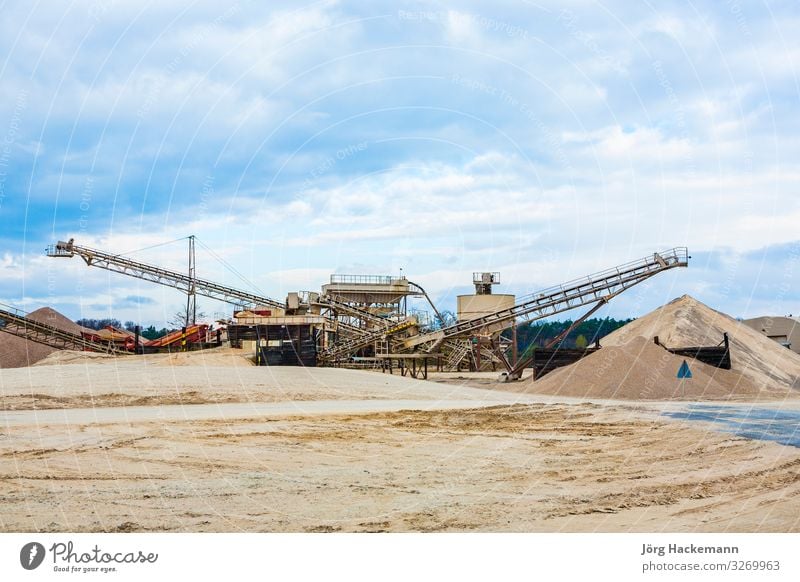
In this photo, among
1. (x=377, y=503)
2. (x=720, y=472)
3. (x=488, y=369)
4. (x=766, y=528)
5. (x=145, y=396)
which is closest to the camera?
(x=766, y=528)

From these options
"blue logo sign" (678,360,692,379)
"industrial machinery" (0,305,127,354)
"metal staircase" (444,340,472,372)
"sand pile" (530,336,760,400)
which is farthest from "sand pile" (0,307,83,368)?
"blue logo sign" (678,360,692,379)

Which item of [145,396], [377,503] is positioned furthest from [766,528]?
[145,396]

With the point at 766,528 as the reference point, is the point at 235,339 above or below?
above

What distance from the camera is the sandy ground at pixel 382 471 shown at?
8898mm

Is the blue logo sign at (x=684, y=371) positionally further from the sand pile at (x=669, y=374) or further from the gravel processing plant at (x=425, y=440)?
the sand pile at (x=669, y=374)

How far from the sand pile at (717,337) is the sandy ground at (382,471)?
15.2 meters

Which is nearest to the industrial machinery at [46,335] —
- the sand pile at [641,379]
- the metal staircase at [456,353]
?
the metal staircase at [456,353]

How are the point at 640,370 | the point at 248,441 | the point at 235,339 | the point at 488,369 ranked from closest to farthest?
the point at 248,441 < the point at 640,370 < the point at 235,339 < the point at 488,369

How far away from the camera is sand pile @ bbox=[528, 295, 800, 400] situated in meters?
30.5

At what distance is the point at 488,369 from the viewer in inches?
2114

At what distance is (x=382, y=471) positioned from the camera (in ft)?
40.0

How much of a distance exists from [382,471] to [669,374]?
22.3 meters
